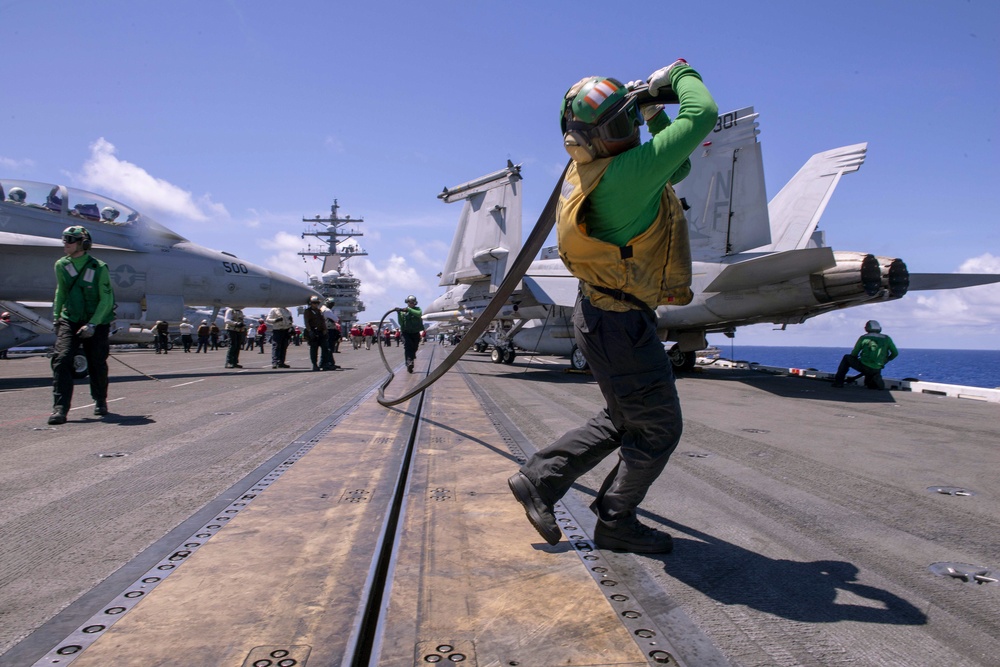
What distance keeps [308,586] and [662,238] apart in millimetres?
1713

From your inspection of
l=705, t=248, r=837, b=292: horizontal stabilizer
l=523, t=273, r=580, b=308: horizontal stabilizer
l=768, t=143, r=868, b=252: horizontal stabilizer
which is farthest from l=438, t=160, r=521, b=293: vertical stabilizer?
l=768, t=143, r=868, b=252: horizontal stabilizer

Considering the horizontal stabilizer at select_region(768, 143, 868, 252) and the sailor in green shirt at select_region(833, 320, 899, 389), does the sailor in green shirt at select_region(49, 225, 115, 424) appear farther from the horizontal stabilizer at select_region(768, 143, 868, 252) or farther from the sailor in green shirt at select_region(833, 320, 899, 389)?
the horizontal stabilizer at select_region(768, 143, 868, 252)

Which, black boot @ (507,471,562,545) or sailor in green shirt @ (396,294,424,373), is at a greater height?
sailor in green shirt @ (396,294,424,373)

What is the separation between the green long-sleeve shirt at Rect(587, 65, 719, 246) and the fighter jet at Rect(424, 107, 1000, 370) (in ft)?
26.8

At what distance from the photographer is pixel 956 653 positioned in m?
1.62

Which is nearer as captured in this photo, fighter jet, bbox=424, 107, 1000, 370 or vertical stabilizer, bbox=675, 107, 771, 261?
fighter jet, bbox=424, 107, 1000, 370

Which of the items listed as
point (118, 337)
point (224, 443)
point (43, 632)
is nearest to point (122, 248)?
point (224, 443)

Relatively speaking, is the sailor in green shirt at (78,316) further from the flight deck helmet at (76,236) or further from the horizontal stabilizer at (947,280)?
the horizontal stabilizer at (947,280)

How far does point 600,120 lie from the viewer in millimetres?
2164

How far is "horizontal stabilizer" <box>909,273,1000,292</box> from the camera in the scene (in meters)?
10.6

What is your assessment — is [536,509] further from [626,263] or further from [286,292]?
[286,292]

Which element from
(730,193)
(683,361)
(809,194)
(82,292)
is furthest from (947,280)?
(82,292)

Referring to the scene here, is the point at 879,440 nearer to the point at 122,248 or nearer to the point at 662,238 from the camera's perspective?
the point at 662,238

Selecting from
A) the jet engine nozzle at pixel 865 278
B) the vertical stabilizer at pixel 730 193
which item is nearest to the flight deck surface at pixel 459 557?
the jet engine nozzle at pixel 865 278
